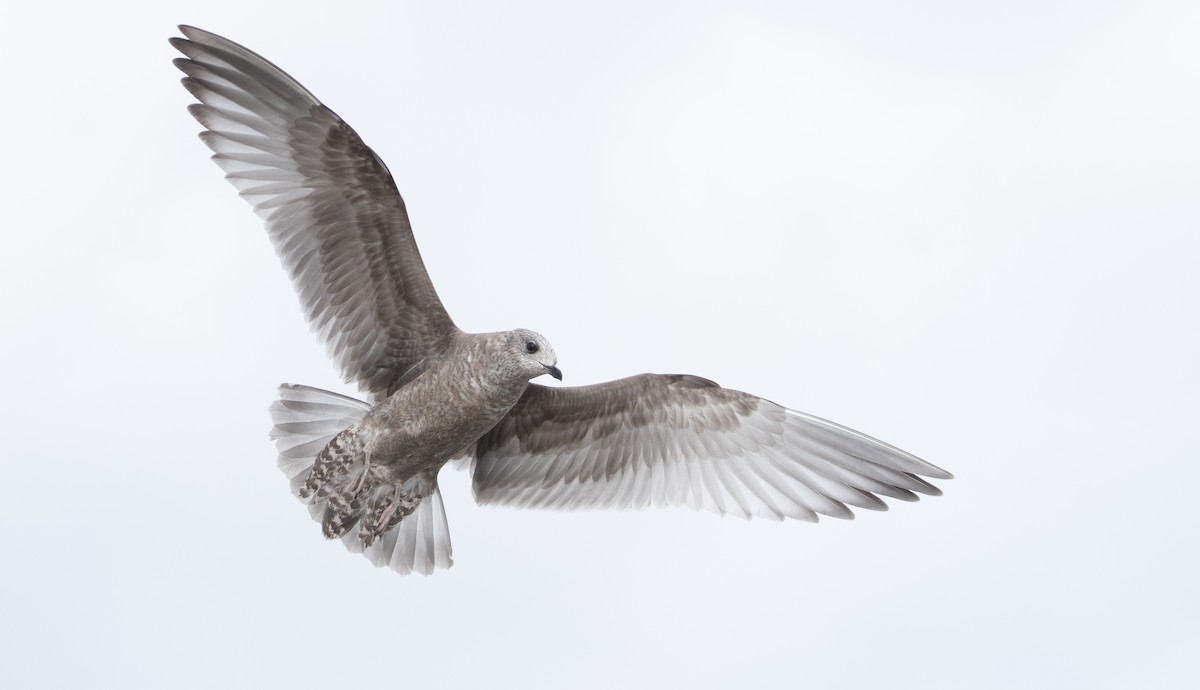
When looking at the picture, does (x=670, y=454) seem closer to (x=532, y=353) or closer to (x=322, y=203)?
(x=532, y=353)

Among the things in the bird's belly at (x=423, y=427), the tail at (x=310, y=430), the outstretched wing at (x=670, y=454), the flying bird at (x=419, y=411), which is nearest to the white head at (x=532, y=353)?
the flying bird at (x=419, y=411)

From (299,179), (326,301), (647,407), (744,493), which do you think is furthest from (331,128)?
(744,493)

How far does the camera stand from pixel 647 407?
11.3 meters

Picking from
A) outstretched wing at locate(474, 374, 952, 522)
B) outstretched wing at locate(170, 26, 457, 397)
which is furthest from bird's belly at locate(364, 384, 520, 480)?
outstretched wing at locate(474, 374, 952, 522)

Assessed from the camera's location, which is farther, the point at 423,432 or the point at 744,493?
the point at 744,493

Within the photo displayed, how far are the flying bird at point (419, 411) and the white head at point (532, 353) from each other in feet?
0.04

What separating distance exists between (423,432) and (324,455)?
75 cm

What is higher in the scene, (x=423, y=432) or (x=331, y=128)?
(x=331, y=128)

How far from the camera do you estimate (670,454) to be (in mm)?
11375

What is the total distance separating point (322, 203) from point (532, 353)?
1.76 metres

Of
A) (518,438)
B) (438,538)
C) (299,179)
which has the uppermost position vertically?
(299,179)

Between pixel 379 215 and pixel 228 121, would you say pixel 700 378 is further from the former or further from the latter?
pixel 228 121

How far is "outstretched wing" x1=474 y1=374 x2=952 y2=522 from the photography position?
1105 centimetres

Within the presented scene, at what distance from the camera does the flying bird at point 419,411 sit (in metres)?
10.4
